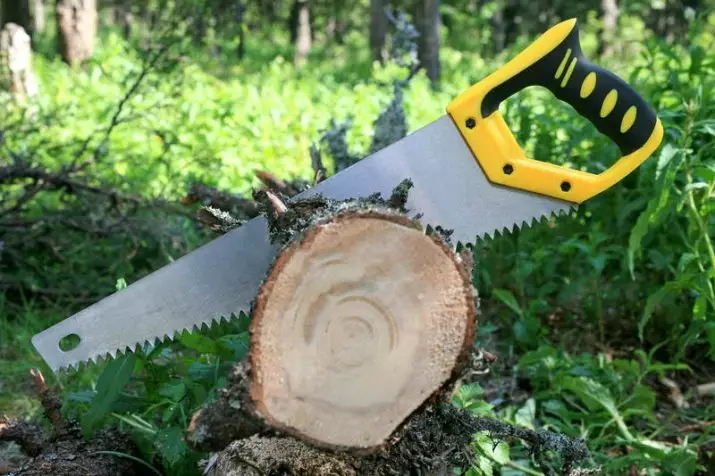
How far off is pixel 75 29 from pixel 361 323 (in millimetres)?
9347

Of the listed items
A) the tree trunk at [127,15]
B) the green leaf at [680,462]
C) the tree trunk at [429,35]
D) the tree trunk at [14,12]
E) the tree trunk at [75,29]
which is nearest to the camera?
the green leaf at [680,462]

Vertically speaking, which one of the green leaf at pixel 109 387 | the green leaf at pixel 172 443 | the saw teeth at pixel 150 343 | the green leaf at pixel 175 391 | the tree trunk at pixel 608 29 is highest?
the saw teeth at pixel 150 343

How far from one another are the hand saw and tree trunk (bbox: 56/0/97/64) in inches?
332

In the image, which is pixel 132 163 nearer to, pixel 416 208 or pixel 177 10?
pixel 177 10

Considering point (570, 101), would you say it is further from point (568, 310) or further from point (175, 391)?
point (568, 310)

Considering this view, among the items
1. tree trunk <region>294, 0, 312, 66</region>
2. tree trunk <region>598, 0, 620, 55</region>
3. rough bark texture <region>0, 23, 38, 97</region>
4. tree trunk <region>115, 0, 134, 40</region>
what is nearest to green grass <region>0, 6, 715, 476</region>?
rough bark texture <region>0, 23, 38, 97</region>

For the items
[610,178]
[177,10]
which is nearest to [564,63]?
[610,178]

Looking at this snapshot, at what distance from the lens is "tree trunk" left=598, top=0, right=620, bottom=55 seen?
16.1 metres

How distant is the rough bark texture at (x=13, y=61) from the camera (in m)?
7.11

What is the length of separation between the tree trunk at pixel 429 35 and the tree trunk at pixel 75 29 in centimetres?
393

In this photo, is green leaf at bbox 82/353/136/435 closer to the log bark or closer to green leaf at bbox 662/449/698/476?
the log bark

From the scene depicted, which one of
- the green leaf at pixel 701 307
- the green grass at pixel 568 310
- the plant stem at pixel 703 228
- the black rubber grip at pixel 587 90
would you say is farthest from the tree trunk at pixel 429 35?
the black rubber grip at pixel 587 90

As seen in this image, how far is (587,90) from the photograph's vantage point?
2.03 meters

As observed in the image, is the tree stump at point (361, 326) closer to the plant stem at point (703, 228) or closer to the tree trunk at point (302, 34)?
the plant stem at point (703, 228)
